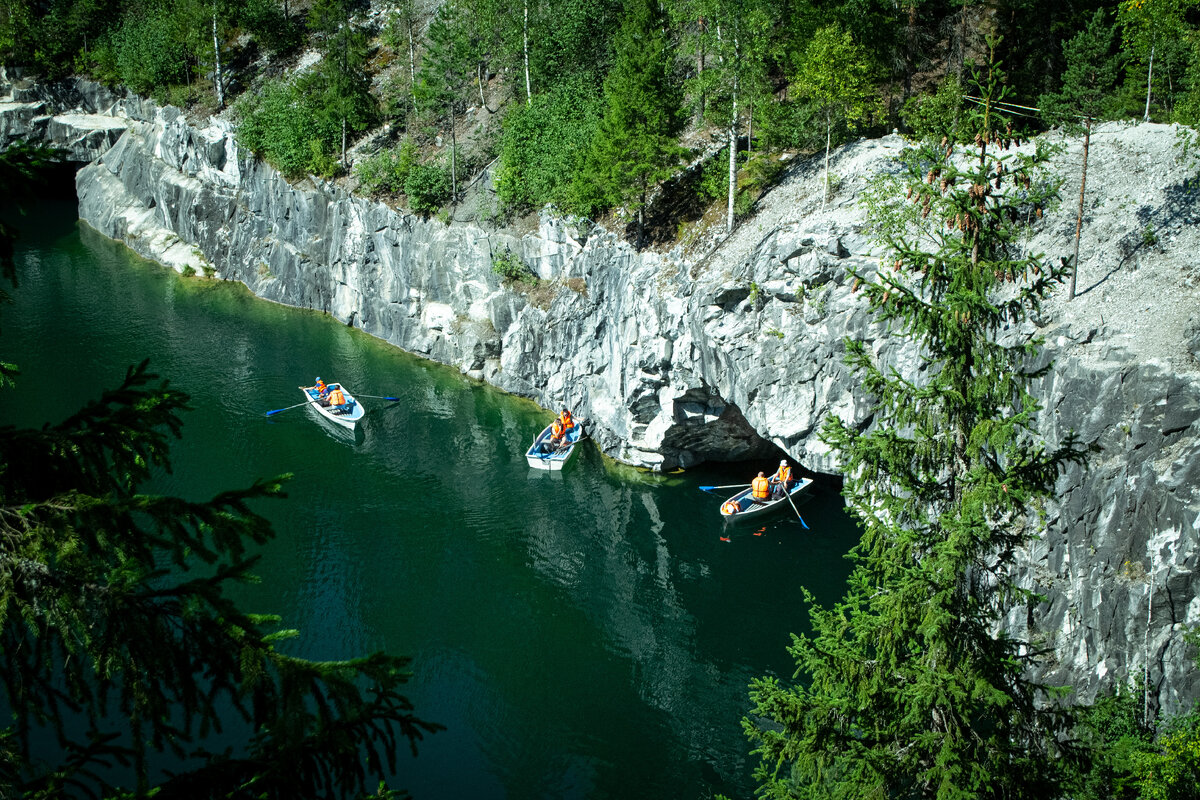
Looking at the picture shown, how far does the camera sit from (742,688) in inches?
939

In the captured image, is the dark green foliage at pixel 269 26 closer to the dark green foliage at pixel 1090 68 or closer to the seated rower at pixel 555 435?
the seated rower at pixel 555 435

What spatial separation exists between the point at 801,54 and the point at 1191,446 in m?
21.8

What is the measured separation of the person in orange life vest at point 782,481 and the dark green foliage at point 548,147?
14.4 m

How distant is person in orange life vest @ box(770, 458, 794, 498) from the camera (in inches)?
1251

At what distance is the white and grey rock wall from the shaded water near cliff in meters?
2.59

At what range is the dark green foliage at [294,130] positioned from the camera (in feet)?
165

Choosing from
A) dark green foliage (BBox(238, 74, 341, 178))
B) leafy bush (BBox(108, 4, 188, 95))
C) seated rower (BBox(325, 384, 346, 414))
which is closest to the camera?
seated rower (BBox(325, 384, 346, 414))

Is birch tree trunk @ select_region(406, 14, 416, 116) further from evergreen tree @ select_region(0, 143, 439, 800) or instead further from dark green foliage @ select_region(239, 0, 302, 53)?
evergreen tree @ select_region(0, 143, 439, 800)

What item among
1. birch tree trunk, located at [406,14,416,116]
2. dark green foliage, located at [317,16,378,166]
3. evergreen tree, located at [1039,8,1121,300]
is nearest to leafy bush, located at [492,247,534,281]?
dark green foliage, located at [317,16,378,166]

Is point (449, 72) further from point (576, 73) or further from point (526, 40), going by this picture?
point (576, 73)

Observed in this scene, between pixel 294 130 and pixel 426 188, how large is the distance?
1167 cm

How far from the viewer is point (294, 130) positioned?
50781 millimetres

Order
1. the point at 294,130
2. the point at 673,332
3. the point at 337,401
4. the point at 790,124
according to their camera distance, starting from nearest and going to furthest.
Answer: the point at 673,332 → the point at 790,124 → the point at 337,401 → the point at 294,130

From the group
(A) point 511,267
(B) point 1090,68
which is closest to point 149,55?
(A) point 511,267
